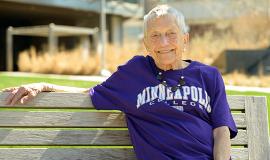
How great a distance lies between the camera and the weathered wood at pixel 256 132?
316 cm

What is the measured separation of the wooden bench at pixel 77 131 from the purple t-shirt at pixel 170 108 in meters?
0.19

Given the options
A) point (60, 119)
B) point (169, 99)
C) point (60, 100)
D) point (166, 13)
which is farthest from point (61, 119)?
point (166, 13)

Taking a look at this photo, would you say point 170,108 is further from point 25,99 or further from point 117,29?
point 117,29

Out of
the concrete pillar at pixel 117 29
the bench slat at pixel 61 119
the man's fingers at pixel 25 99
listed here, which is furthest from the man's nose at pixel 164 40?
the concrete pillar at pixel 117 29

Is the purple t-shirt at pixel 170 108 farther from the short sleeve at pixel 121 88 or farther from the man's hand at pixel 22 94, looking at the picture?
the man's hand at pixel 22 94

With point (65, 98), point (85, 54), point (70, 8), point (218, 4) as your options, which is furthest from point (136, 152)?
point (218, 4)

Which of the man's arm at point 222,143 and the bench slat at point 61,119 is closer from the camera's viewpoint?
the man's arm at point 222,143

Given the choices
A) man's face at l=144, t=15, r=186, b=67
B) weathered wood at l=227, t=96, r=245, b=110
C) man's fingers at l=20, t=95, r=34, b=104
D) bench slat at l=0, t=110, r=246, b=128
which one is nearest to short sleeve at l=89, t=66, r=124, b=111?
bench slat at l=0, t=110, r=246, b=128

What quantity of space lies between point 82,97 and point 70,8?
2064cm

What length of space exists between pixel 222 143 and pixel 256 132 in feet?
1.44

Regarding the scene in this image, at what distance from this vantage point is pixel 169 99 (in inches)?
110

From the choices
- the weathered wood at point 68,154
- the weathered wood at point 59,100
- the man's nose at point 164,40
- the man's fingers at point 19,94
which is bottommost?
the weathered wood at point 68,154

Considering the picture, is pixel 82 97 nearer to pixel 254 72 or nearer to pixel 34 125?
pixel 34 125

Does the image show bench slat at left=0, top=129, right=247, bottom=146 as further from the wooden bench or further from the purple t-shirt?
the purple t-shirt
